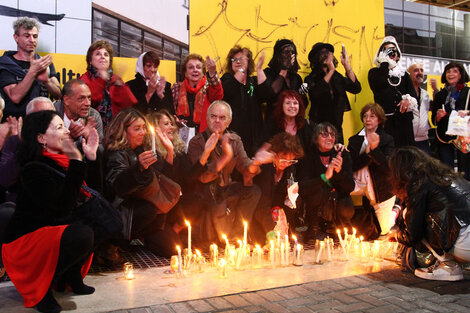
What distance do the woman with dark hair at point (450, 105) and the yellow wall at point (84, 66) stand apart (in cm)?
449

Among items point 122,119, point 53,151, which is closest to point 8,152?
point 53,151

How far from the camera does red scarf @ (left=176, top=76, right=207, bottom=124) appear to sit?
6.15m

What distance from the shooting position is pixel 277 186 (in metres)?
6.09

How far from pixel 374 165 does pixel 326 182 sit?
0.96 m

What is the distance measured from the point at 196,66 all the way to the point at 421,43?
718cm

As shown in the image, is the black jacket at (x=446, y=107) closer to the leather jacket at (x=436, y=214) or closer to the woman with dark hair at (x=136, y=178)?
the leather jacket at (x=436, y=214)

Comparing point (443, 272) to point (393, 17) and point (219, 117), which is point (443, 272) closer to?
point (219, 117)

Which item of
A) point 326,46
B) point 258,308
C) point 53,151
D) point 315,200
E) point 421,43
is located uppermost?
point 421,43

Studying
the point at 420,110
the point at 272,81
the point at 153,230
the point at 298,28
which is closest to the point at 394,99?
the point at 420,110

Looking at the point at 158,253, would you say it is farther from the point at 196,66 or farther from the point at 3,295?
the point at 196,66

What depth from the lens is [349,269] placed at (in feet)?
15.6

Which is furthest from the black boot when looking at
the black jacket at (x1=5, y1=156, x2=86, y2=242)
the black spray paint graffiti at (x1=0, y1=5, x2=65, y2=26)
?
the black spray paint graffiti at (x1=0, y1=5, x2=65, y2=26)

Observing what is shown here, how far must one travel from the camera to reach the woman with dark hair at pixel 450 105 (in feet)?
24.7

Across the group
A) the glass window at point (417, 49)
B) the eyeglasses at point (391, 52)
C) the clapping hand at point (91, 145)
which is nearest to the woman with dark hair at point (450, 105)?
the eyeglasses at point (391, 52)
